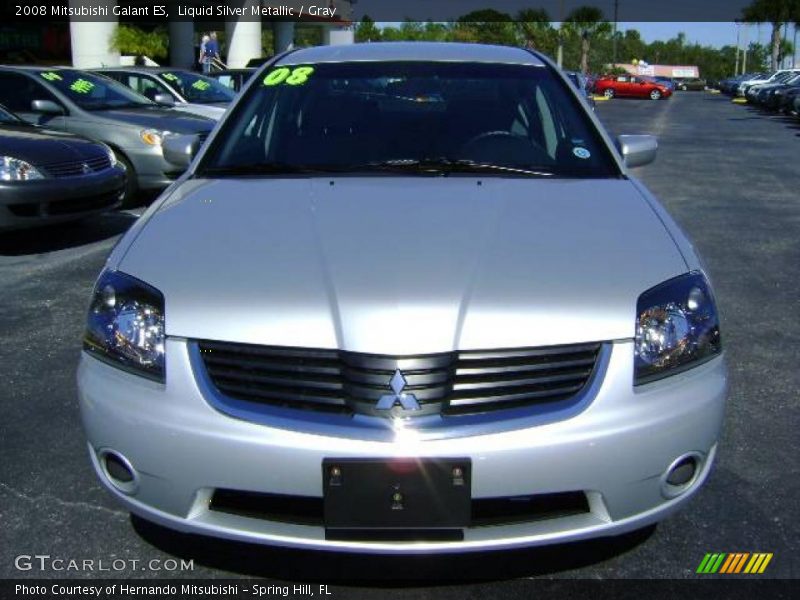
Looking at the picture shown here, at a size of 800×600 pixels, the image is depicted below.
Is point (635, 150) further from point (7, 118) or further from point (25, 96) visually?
point (25, 96)

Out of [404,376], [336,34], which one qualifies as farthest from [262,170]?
[336,34]

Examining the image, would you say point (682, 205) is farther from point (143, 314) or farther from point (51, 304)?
point (143, 314)

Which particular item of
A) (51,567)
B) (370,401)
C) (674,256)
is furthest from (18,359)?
(674,256)

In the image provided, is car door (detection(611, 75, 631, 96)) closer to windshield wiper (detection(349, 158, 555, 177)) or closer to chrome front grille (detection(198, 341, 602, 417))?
windshield wiper (detection(349, 158, 555, 177))

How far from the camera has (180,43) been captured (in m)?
32.2

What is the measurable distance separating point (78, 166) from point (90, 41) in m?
19.3

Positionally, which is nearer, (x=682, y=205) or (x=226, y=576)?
(x=226, y=576)

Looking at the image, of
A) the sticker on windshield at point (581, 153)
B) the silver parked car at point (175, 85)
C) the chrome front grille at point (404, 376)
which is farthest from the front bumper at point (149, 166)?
the chrome front grille at point (404, 376)

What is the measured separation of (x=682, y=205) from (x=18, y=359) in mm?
7035

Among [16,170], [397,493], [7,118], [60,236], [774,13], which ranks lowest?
[60,236]

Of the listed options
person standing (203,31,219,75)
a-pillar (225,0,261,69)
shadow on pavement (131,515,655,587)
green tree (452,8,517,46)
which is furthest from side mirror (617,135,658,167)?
green tree (452,8,517,46)

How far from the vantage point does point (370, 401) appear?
2111mm

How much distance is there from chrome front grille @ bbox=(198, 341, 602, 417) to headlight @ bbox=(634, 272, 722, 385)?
0.50ft

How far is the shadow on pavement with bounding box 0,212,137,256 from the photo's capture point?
7055 mm
